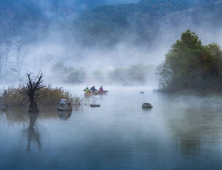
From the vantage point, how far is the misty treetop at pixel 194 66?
3819cm

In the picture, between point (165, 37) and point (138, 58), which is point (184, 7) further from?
point (138, 58)

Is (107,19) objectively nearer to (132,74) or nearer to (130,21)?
(130,21)

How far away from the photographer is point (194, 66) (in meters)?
40.6

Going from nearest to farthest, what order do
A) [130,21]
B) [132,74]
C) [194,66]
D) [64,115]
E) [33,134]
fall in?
[33,134], [64,115], [194,66], [132,74], [130,21]

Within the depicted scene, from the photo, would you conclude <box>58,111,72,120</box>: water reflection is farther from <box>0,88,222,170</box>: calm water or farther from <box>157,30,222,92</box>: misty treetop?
<box>157,30,222,92</box>: misty treetop

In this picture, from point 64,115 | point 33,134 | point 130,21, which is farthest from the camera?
point 130,21

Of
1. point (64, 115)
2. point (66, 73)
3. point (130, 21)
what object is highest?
point (130, 21)

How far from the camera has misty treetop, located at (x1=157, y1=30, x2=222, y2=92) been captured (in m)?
38.2

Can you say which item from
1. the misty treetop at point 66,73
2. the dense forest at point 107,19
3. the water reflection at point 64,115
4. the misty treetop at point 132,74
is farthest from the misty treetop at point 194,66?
the dense forest at point 107,19

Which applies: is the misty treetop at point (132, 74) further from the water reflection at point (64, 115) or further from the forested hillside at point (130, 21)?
the water reflection at point (64, 115)

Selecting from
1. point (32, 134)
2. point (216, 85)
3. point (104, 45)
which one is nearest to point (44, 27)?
point (104, 45)

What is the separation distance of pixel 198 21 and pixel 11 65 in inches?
3933

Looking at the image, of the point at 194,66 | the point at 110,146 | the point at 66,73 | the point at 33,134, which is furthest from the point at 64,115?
the point at 66,73

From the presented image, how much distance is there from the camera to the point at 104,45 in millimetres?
162750
